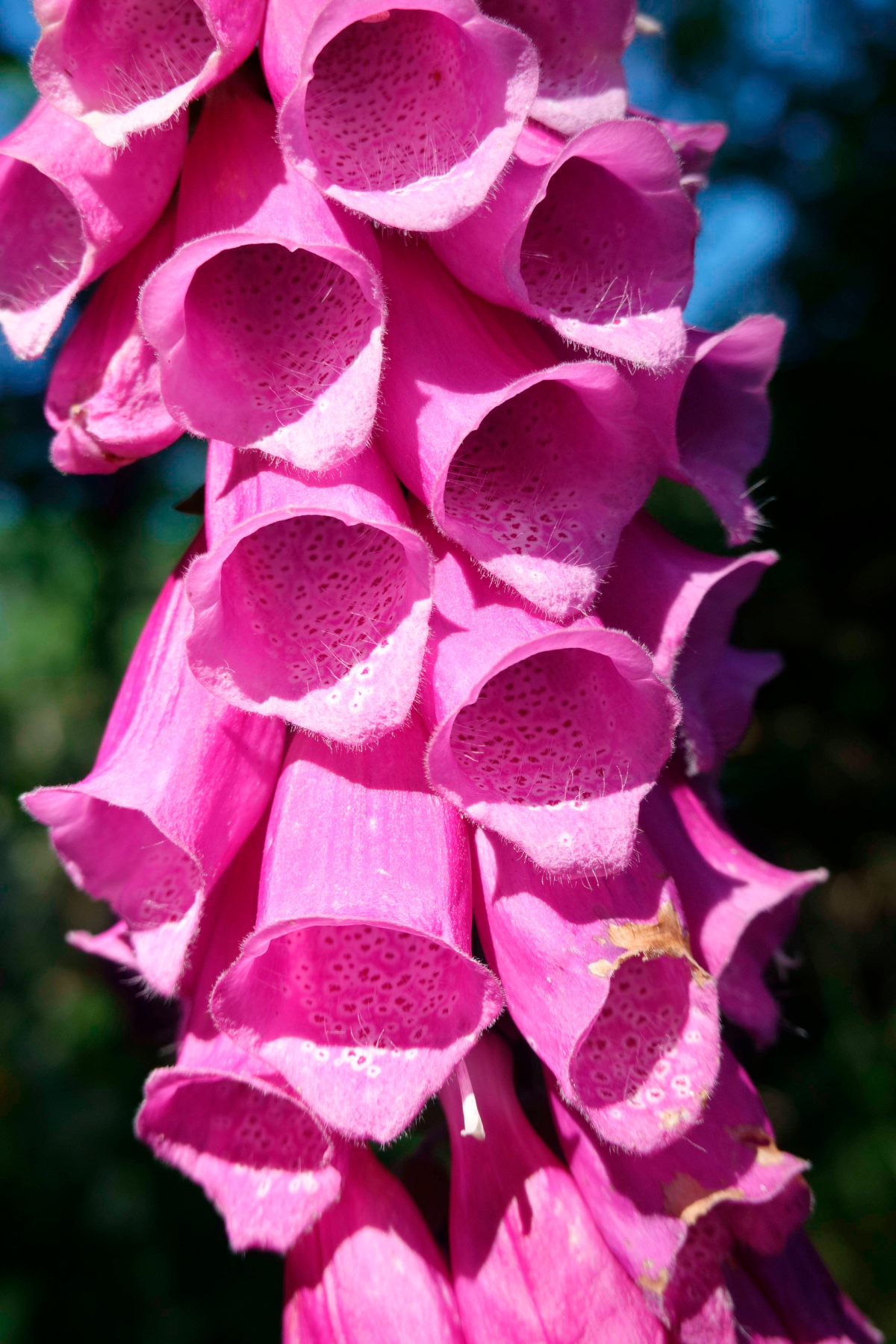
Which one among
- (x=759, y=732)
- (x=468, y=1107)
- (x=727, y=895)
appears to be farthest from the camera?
(x=759, y=732)

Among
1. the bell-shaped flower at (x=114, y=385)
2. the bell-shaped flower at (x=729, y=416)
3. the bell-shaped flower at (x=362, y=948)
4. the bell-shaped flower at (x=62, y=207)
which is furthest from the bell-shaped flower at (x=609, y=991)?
the bell-shaped flower at (x=62, y=207)

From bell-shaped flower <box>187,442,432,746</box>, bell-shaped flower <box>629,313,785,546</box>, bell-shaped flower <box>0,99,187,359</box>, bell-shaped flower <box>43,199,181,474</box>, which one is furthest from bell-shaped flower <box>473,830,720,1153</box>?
bell-shaped flower <box>0,99,187,359</box>

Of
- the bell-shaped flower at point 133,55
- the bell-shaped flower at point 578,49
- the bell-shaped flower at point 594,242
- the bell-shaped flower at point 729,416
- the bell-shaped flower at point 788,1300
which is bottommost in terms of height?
the bell-shaped flower at point 788,1300

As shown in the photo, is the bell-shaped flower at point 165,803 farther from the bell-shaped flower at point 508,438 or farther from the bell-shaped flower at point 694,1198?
the bell-shaped flower at point 694,1198

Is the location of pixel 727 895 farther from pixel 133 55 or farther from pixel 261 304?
pixel 133 55

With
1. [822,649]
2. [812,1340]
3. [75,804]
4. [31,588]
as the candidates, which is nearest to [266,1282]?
[812,1340]

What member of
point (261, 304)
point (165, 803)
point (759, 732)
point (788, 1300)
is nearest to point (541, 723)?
point (165, 803)

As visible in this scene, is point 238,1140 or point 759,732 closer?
point 238,1140
